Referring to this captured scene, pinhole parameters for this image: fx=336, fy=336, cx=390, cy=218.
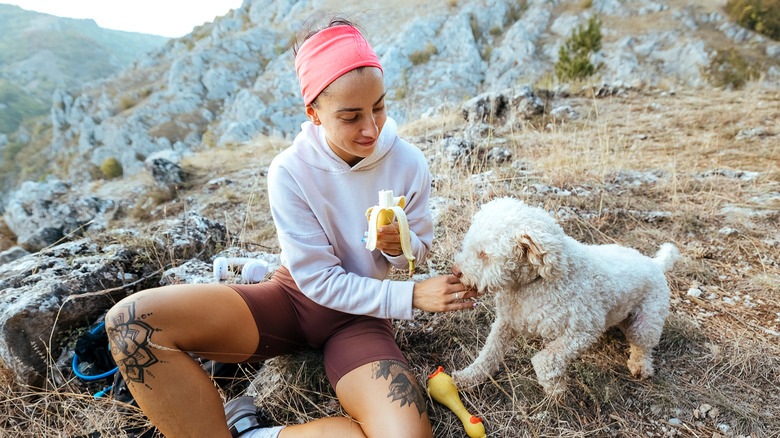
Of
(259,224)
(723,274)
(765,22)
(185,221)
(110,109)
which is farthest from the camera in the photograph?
(110,109)

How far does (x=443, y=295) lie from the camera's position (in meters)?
1.55

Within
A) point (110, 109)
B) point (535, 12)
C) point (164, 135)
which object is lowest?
point (164, 135)

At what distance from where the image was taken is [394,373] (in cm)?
163

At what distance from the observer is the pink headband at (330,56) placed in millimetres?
1455

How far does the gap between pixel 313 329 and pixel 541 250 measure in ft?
4.09

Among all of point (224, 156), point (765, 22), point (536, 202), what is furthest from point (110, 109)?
point (765, 22)

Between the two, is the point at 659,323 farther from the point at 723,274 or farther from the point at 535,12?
the point at 535,12

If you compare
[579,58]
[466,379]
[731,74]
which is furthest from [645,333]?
[731,74]

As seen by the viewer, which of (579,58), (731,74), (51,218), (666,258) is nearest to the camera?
(666,258)

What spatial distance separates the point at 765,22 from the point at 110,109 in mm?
55123

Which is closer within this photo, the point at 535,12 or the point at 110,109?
the point at 535,12

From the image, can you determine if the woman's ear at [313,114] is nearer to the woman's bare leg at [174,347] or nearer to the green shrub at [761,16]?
the woman's bare leg at [174,347]

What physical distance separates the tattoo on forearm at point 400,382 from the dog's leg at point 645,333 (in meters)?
1.30

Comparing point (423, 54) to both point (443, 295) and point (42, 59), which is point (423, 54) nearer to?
point (443, 295)
